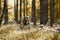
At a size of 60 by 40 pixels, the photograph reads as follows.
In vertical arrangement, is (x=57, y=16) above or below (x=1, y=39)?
below

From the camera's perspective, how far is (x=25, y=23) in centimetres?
1227

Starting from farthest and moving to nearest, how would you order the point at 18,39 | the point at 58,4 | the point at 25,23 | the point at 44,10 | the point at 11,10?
1. the point at 11,10
2. the point at 58,4
3. the point at 44,10
4. the point at 25,23
5. the point at 18,39

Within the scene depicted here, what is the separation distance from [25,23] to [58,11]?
67.6 ft

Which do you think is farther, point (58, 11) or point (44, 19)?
point (58, 11)

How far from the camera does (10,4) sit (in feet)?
152

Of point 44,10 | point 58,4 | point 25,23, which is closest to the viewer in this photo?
point 25,23

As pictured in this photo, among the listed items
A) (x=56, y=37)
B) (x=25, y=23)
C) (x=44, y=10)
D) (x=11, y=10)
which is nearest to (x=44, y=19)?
(x=44, y=10)

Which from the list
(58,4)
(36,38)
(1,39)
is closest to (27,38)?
(36,38)

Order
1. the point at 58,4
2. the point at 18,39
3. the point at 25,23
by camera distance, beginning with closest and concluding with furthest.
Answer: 1. the point at 18,39
2. the point at 25,23
3. the point at 58,4

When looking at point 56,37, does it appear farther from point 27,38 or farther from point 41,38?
point 27,38

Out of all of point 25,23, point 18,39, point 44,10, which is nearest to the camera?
point 18,39

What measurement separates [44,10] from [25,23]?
185 inches

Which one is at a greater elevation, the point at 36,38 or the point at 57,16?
the point at 36,38

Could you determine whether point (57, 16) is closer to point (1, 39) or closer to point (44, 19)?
point (44, 19)
